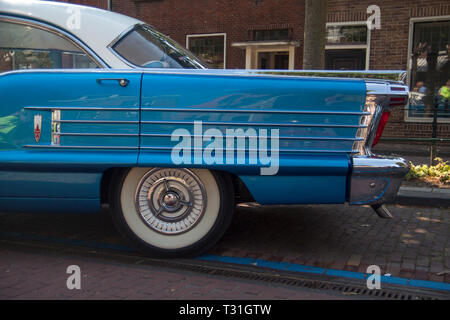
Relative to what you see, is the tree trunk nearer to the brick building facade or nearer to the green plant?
the green plant

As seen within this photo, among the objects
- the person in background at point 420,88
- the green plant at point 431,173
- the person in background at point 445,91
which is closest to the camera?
the green plant at point 431,173

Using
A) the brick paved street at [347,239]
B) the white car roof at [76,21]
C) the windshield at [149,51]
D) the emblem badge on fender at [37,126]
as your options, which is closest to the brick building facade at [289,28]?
the brick paved street at [347,239]

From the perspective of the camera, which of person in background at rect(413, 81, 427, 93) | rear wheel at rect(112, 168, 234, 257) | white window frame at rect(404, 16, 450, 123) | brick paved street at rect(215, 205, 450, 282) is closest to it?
rear wheel at rect(112, 168, 234, 257)

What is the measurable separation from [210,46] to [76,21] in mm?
11665

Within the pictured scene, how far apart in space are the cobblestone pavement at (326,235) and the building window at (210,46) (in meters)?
10.1

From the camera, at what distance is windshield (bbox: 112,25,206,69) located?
3.69 m

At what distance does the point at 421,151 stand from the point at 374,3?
4501 millimetres

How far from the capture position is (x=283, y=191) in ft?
11.5

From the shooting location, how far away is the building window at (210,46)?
14.9 m

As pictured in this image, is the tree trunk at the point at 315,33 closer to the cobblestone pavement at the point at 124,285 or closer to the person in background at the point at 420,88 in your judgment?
the cobblestone pavement at the point at 124,285

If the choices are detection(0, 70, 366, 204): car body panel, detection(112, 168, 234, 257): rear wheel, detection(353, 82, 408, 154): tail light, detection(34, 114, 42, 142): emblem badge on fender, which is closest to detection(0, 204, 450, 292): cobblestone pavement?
detection(112, 168, 234, 257): rear wheel

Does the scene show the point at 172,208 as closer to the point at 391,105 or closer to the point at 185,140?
the point at 185,140

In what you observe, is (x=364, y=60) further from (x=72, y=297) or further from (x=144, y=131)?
(x=72, y=297)

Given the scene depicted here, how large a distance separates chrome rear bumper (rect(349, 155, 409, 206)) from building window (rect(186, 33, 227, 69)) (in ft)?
39.1
